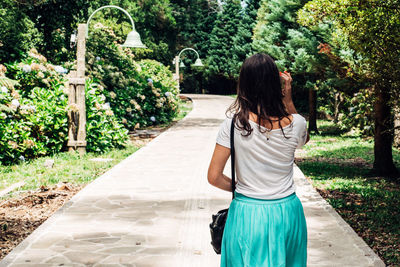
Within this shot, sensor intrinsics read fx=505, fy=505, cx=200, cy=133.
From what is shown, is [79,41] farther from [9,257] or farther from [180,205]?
[9,257]

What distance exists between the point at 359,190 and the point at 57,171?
17.8ft

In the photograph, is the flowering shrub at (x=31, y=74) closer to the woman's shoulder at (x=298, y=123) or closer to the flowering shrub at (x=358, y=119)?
the flowering shrub at (x=358, y=119)

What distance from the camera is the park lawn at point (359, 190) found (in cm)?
596

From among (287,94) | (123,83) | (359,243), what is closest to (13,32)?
(123,83)

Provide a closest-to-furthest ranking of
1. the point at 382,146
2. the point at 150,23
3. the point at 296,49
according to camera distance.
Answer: the point at 382,146
the point at 296,49
the point at 150,23

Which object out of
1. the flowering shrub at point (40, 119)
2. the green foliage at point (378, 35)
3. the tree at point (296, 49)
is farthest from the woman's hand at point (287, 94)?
the tree at point (296, 49)

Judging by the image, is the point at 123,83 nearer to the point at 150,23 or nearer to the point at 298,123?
the point at 298,123

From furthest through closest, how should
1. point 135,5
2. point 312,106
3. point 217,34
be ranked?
1. point 217,34
2. point 135,5
3. point 312,106

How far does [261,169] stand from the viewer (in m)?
2.65

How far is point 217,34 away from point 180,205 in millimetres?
49807

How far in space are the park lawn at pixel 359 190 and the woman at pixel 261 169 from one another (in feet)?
9.43

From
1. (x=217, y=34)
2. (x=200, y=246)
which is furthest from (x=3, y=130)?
(x=217, y=34)

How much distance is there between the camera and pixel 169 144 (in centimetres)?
1352

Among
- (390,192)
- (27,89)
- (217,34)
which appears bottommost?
(390,192)
